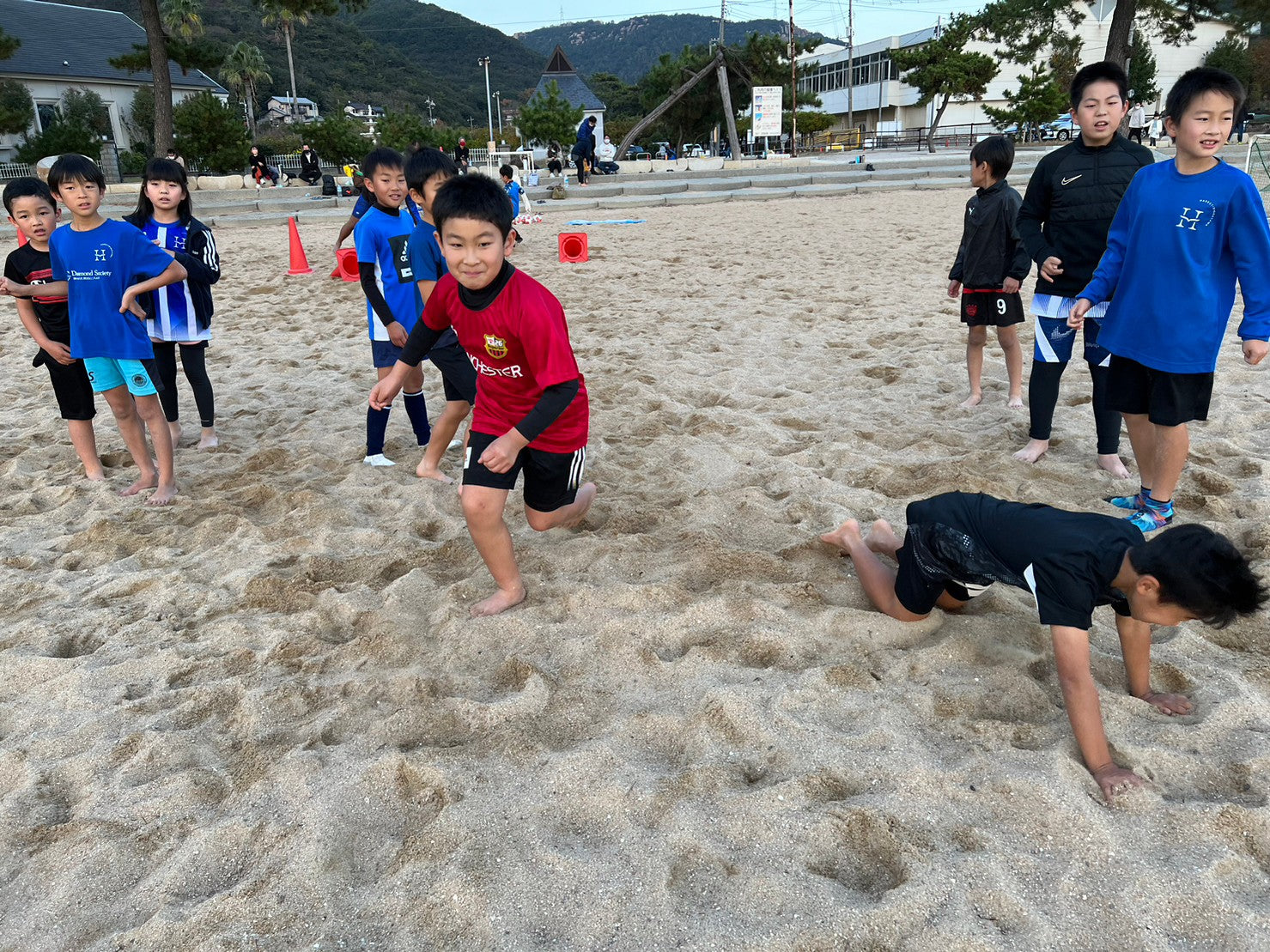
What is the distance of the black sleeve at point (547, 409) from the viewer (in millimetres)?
2723

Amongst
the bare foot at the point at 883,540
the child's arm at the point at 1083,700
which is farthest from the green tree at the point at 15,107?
the child's arm at the point at 1083,700

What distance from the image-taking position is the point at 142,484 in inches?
167

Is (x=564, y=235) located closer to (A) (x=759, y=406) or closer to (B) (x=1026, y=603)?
(A) (x=759, y=406)

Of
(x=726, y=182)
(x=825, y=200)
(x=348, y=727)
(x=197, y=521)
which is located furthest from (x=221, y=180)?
(x=348, y=727)

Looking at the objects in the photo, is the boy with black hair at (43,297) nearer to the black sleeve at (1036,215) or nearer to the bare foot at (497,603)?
the bare foot at (497,603)

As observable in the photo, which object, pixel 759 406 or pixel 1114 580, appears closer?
pixel 1114 580

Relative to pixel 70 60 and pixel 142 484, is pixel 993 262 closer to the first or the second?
pixel 142 484

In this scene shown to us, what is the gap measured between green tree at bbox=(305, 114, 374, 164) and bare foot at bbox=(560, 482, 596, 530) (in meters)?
32.0

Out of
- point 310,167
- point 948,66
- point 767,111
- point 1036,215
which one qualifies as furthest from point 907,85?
point 1036,215

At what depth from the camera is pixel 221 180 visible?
24.2 metres

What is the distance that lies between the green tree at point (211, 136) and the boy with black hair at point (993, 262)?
106 ft

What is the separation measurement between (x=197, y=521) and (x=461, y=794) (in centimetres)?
246

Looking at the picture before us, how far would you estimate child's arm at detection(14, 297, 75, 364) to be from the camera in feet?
13.4

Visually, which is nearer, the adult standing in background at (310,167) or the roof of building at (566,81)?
the adult standing in background at (310,167)
